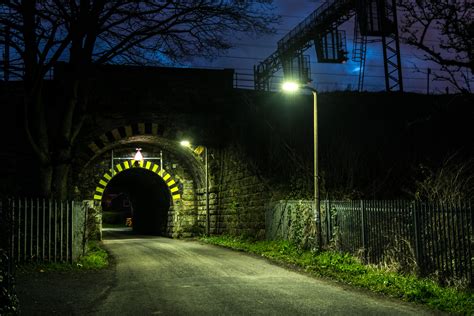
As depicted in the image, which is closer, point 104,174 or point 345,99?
point 104,174

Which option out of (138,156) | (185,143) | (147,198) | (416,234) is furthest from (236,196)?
(147,198)

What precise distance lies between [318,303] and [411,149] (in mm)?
17954

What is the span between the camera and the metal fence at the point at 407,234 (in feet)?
32.5

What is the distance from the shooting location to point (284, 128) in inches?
1012

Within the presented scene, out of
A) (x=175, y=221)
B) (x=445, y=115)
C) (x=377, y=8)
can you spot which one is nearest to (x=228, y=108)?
(x=175, y=221)

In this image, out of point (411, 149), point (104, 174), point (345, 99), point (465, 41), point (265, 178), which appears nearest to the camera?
point (465, 41)

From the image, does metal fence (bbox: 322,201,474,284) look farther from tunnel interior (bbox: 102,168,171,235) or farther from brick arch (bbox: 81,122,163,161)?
tunnel interior (bbox: 102,168,171,235)

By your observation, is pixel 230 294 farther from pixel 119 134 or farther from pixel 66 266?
pixel 119 134

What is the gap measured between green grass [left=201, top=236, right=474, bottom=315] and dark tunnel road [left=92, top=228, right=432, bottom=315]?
476mm

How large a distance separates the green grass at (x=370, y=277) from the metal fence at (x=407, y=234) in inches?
14.6

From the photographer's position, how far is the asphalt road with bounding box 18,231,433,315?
818 centimetres

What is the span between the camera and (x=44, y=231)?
1437 cm

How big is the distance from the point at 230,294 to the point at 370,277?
11.3ft

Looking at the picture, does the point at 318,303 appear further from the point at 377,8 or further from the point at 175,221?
the point at 377,8
